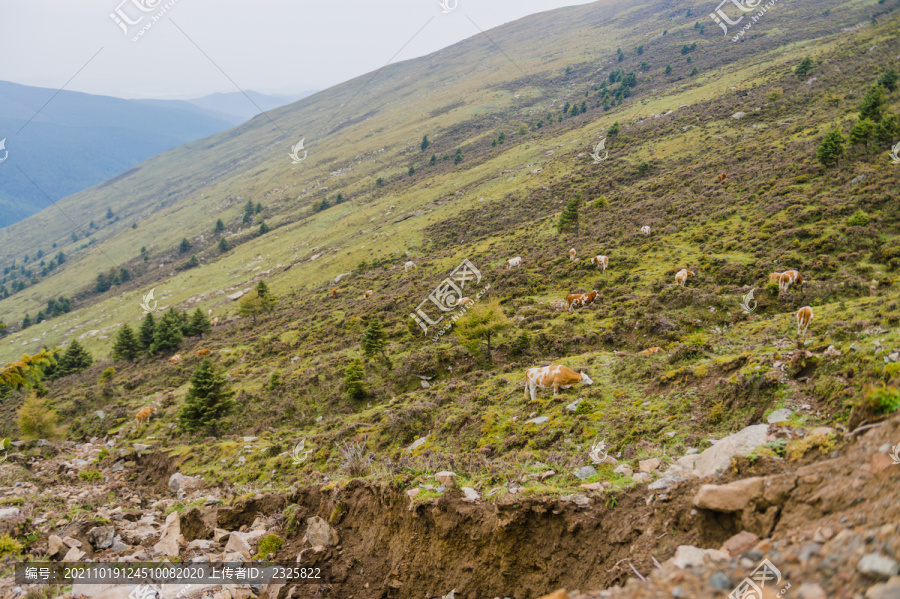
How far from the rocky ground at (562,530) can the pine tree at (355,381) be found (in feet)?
30.3

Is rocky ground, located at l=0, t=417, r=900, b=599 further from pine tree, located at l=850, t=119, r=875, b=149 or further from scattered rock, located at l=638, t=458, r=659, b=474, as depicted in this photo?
pine tree, located at l=850, t=119, r=875, b=149

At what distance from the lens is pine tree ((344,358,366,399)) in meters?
19.7

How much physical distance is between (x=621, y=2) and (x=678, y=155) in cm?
19282

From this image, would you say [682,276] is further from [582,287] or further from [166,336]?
[166,336]

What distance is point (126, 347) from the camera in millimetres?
37625

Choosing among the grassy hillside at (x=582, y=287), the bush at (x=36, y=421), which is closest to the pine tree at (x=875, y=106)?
the grassy hillside at (x=582, y=287)

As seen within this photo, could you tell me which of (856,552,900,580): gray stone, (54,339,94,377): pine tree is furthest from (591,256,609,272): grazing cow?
(54,339,94,377): pine tree

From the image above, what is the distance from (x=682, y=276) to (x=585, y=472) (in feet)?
52.7

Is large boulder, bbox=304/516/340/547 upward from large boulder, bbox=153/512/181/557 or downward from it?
downward

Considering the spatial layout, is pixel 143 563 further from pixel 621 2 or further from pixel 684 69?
pixel 621 2

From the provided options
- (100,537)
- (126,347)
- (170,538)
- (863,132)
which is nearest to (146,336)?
(126,347)

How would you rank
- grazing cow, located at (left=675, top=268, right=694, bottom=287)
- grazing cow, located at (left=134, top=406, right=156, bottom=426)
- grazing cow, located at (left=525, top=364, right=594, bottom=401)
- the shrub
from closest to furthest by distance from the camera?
grazing cow, located at (left=525, top=364, right=594, bottom=401), the shrub, grazing cow, located at (left=675, top=268, right=694, bottom=287), grazing cow, located at (left=134, top=406, right=156, bottom=426)

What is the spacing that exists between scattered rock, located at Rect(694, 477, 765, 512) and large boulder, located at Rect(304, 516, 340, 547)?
266 inches

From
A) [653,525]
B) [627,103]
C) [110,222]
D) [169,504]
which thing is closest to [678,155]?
[627,103]
